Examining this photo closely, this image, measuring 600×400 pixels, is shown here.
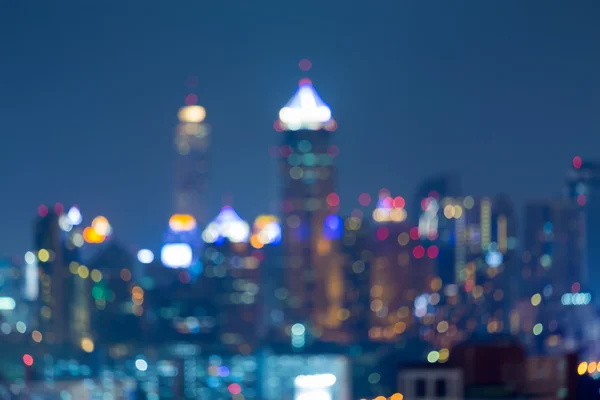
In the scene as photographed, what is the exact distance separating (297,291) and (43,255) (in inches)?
259

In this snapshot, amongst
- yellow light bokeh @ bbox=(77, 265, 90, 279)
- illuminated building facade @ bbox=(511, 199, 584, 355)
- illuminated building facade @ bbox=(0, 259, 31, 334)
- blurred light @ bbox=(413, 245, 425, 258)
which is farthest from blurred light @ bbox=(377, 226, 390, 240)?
illuminated building facade @ bbox=(0, 259, 31, 334)

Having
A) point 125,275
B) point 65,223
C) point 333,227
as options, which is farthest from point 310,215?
point 65,223

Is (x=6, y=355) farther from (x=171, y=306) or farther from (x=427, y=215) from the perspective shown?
(x=427, y=215)

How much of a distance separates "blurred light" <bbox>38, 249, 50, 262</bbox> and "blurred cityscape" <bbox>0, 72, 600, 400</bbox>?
0.04 m

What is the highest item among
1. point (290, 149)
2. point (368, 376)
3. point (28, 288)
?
point (290, 149)

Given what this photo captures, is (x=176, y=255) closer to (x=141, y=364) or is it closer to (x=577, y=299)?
A: (x=141, y=364)

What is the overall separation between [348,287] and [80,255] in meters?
5.86

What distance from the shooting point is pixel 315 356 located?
26172 mm

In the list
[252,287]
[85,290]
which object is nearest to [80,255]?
[85,290]

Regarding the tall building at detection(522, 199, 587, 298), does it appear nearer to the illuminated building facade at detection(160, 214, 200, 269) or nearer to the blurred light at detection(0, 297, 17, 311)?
the blurred light at detection(0, 297, 17, 311)

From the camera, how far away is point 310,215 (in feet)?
123

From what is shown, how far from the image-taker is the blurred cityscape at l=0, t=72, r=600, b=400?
83.2 ft

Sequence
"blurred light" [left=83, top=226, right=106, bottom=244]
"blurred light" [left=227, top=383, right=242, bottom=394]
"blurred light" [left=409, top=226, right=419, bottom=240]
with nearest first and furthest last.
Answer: "blurred light" [left=227, top=383, right=242, bottom=394]
"blurred light" [left=83, top=226, right=106, bottom=244]
"blurred light" [left=409, top=226, right=419, bottom=240]

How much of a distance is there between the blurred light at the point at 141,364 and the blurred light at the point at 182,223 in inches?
445
